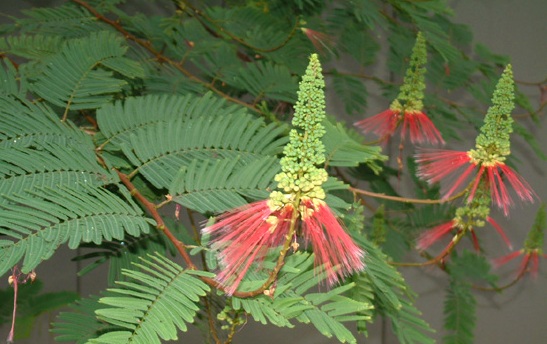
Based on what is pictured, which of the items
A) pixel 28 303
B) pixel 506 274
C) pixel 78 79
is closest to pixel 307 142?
pixel 78 79

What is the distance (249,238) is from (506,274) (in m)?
1.20

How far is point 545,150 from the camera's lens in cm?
137

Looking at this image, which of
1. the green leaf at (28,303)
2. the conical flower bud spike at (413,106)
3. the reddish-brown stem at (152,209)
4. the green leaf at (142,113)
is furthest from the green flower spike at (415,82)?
the green leaf at (28,303)

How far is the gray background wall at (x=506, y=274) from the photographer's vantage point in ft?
4.23

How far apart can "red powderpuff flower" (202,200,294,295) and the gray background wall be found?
3.18 ft

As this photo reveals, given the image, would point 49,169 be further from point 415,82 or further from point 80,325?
point 415,82

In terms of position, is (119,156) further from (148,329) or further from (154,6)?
(154,6)

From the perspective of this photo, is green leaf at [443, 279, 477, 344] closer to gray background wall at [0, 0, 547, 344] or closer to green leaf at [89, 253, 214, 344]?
gray background wall at [0, 0, 547, 344]

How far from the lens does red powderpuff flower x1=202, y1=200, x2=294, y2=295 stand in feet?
1.04

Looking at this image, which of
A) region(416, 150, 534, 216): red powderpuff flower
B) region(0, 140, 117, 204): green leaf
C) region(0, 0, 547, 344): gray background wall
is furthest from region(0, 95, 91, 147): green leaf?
region(0, 0, 547, 344): gray background wall

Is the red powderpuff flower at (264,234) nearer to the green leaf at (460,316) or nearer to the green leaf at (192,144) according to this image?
the green leaf at (192,144)

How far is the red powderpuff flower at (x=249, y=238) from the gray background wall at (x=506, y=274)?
968mm

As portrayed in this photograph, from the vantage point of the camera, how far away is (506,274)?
1.41 m

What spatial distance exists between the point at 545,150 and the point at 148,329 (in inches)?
47.9
